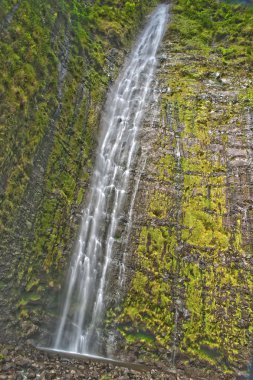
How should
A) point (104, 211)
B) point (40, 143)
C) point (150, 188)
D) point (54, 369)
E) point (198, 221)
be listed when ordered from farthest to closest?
point (150, 188) < point (104, 211) < point (198, 221) < point (40, 143) < point (54, 369)

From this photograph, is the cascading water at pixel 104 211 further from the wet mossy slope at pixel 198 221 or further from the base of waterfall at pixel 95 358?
the wet mossy slope at pixel 198 221

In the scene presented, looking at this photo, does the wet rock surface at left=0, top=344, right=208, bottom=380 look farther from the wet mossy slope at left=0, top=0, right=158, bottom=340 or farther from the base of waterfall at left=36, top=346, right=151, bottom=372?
Result: the wet mossy slope at left=0, top=0, right=158, bottom=340

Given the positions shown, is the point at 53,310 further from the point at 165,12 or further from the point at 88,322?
the point at 165,12

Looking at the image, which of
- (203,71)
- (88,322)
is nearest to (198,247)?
(88,322)

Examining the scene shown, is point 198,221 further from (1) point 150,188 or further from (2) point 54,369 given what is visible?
(2) point 54,369

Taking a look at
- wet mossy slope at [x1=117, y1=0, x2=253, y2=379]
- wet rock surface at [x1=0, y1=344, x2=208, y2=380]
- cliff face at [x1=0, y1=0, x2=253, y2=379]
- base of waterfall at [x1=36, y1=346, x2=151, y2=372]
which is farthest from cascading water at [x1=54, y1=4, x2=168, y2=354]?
→ wet rock surface at [x1=0, y1=344, x2=208, y2=380]

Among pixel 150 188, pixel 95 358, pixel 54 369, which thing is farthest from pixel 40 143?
pixel 95 358
